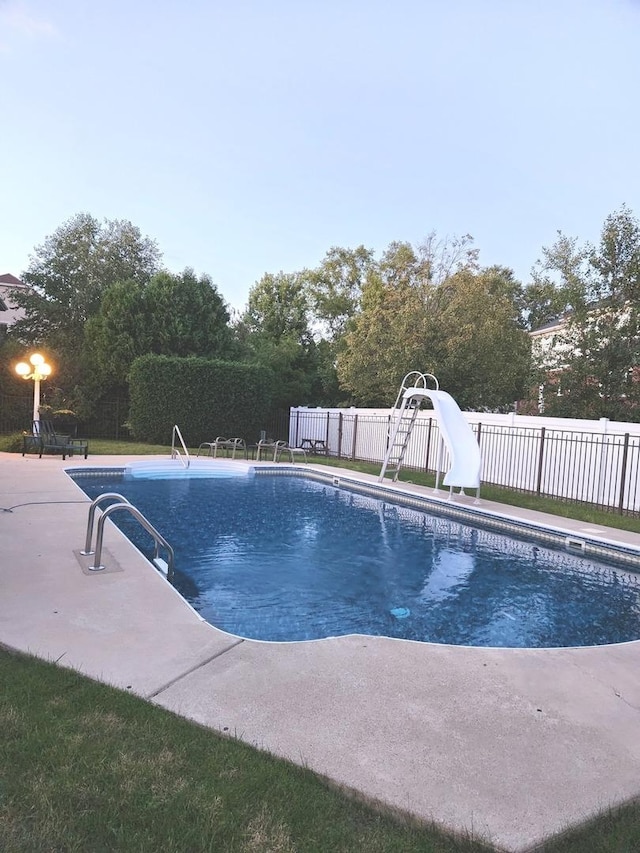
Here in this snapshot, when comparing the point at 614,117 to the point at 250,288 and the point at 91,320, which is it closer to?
the point at 91,320

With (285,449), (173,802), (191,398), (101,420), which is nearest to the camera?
(173,802)

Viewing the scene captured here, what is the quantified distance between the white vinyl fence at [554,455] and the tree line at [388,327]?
1.84m

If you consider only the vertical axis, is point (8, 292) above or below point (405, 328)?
above

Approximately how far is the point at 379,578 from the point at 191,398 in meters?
14.8

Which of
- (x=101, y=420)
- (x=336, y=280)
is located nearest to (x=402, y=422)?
(x=101, y=420)

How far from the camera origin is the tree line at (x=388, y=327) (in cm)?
1317

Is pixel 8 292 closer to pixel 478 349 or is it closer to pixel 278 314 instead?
pixel 278 314

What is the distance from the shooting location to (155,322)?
21.9 metres

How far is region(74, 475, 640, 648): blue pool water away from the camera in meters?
5.04

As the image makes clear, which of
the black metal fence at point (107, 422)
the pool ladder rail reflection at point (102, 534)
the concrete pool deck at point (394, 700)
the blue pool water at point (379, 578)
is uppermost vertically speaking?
the black metal fence at point (107, 422)

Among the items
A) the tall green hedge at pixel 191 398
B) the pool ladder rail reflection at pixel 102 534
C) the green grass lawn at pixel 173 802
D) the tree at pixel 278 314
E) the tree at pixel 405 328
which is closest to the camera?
the green grass lawn at pixel 173 802

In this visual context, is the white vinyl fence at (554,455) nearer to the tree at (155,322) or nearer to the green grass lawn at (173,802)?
the green grass lawn at (173,802)

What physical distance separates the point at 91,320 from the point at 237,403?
6.53 meters

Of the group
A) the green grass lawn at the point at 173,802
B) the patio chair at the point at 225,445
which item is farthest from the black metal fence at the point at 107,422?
the green grass lawn at the point at 173,802
